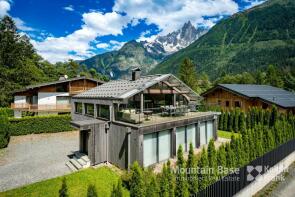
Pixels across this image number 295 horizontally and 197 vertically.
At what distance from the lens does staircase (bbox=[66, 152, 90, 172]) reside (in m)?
13.3

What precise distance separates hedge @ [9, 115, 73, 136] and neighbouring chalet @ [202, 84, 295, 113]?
2323 centimetres

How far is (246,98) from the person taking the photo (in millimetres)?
29422

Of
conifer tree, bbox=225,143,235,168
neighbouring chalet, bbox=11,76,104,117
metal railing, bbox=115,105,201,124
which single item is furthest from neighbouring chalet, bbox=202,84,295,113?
neighbouring chalet, bbox=11,76,104,117

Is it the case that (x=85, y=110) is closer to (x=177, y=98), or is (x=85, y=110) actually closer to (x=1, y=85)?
(x=177, y=98)

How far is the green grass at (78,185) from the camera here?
10023 mm

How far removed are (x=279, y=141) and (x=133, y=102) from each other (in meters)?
11.6

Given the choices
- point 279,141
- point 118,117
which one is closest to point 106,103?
point 118,117

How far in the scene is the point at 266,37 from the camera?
148250mm

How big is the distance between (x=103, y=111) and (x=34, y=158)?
21.3ft

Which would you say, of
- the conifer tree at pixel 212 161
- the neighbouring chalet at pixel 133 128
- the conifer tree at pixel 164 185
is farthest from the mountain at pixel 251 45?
the conifer tree at pixel 164 185

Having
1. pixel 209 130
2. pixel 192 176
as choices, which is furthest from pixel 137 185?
pixel 209 130

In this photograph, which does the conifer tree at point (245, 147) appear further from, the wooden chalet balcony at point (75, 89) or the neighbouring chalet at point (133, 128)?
the wooden chalet balcony at point (75, 89)

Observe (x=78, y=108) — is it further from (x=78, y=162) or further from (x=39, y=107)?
(x=39, y=107)

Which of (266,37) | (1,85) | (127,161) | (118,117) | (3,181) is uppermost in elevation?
(266,37)
